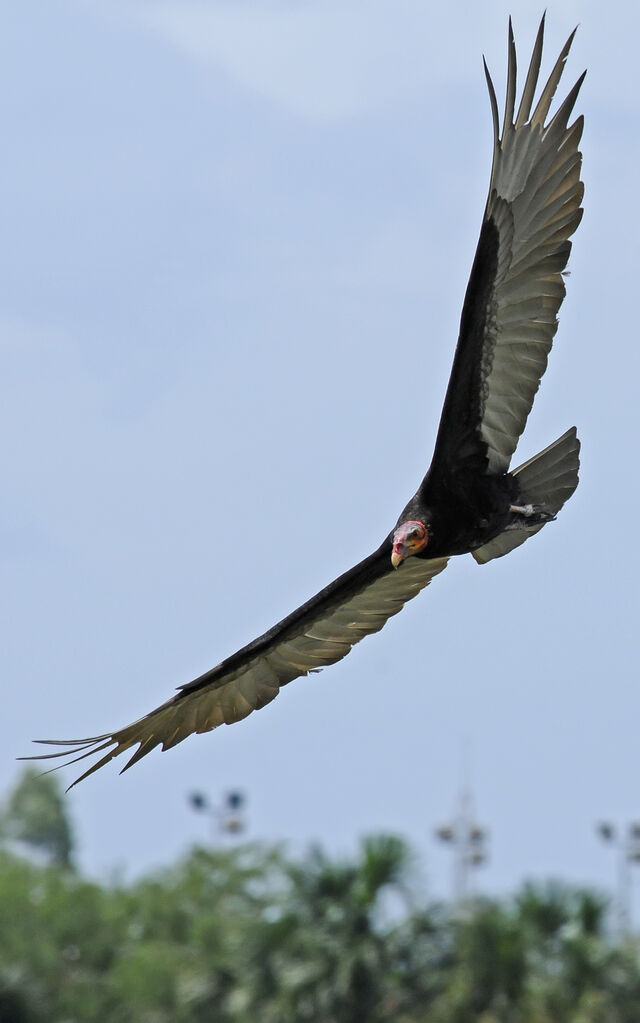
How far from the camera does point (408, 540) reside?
10.1 m

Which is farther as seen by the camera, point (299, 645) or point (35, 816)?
point (35, 816)

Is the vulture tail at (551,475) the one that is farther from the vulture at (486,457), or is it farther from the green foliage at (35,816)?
the green foliage at (35,816)

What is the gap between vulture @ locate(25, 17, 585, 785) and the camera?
30.6 feet

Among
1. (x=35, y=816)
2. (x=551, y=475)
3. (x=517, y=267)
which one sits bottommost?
(x=551, y=475)

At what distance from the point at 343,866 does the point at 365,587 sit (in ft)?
61.4

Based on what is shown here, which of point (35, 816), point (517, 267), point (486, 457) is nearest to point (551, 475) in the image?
point (486, 457)

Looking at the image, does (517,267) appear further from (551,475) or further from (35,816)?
(35,816)

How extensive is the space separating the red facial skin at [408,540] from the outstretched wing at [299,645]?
3.03ft

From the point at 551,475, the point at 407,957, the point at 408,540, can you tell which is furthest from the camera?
the point at 407,957

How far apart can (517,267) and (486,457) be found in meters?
1.06

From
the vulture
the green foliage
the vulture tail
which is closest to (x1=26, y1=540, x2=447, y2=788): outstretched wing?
the vulture

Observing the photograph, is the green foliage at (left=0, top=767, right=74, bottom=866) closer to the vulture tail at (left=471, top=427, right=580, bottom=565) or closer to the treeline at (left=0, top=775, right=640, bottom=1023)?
the treeline at (left=0, top=775, right=640, bottom=1023)

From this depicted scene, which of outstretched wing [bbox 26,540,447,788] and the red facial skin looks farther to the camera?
outstretched wing [bbox 26,540,447,788]

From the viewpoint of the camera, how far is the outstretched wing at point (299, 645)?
36.5ft
